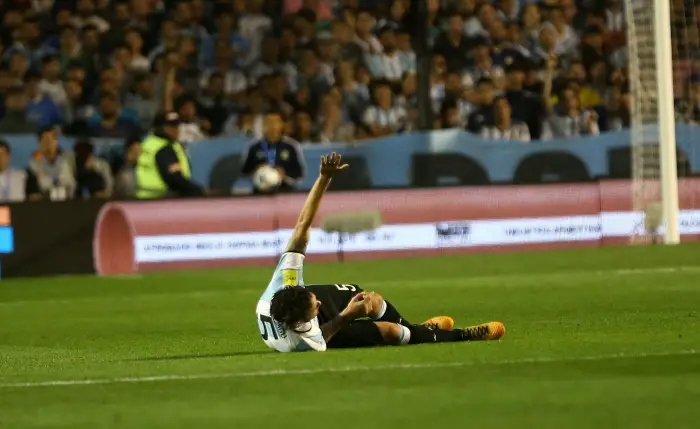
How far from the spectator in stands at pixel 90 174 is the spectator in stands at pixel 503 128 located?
5101 millimetres

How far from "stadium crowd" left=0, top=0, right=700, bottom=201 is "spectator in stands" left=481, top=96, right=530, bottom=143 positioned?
0.06 feet

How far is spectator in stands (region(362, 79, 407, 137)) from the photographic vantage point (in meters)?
20.8

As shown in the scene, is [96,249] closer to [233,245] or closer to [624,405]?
[233,245]

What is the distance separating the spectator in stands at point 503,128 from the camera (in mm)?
20500

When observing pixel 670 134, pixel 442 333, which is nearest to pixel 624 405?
pixel 442 333

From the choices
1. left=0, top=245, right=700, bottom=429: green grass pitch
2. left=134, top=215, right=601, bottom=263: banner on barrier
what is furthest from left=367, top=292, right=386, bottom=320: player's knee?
left=134, top=215, right=601, bottom=263: banner on barrier

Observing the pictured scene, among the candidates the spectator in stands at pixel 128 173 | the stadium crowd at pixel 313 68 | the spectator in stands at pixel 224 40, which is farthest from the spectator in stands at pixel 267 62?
the spectator in stands at pixel 128 173

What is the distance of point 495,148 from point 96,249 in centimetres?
533

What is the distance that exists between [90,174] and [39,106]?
175 cm

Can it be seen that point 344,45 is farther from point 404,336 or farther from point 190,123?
point 404,336

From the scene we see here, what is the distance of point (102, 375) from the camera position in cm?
948

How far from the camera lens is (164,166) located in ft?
61.5

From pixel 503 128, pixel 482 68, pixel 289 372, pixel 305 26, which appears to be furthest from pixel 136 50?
pixel 289 372

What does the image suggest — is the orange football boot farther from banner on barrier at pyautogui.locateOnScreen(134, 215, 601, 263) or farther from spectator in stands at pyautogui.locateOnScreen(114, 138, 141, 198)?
spectator in stands at pyautogui.locateOnScreen(114, 138, 141, 198)
